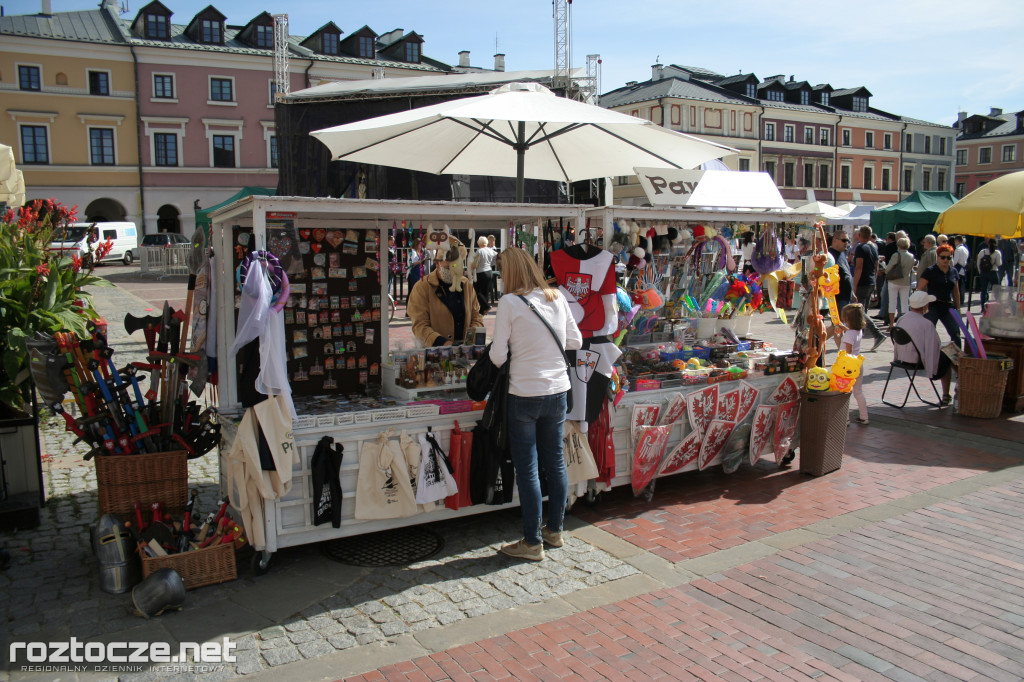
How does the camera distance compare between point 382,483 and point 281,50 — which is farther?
point 281,50

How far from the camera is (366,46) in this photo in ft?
138

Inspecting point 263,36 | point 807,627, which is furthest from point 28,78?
point 807,627

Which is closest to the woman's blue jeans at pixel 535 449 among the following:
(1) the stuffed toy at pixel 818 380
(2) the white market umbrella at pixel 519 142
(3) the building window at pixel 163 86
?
(2) the white market umbrella at pixel 519 142

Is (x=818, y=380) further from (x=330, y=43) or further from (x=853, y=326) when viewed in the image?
(x=330, y=43)

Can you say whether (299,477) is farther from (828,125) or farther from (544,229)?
(828,125)

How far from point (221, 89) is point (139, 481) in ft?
128

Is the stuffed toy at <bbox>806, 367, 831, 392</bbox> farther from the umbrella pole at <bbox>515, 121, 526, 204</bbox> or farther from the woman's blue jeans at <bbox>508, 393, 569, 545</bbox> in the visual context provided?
the umbrella pole at <bbox>515, 121, 526, 204</bbox>

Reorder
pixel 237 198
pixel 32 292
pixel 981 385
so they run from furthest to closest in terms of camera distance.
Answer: pixel 237 198 < pixel 981 385 < pixel 32 292

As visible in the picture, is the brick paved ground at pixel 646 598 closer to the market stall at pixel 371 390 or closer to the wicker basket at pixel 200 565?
the wicker basket at pixel 200 565

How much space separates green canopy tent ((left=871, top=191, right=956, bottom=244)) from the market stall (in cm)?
1609

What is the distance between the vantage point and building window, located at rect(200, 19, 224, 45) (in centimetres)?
3891

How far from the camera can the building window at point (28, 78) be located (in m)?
35.2

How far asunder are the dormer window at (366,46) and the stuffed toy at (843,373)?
40.6 meters

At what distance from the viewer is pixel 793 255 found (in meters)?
7.27
